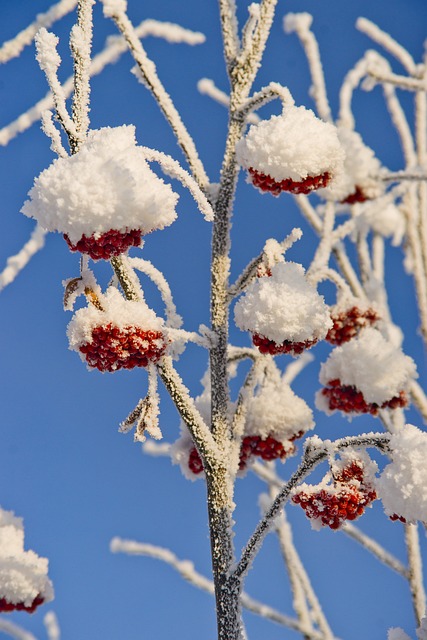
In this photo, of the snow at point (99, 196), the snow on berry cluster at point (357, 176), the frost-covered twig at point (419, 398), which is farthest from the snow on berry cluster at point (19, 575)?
the frost-covered twig at point (419, 398)

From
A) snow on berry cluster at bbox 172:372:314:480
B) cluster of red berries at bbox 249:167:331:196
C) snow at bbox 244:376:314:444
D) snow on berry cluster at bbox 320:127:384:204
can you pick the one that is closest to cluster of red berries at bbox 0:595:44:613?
snow on berry cluster at bbox 172:372:314:480

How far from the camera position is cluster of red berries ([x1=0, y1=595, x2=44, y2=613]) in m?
2.02

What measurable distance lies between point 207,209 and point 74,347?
0.47m

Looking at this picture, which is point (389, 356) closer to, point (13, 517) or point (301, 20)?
point (13, 517)

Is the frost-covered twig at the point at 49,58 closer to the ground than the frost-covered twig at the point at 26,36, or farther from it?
closer to the ground

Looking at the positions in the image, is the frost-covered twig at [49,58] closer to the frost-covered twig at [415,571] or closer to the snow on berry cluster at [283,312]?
the snow on berry cluster at [283,312]

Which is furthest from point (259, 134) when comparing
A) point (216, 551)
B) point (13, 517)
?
point (13, 517)

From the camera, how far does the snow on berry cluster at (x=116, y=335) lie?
152cm

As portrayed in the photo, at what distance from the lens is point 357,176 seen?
2.71 m

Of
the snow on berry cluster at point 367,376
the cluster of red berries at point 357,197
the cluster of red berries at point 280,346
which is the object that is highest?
the cluster of red berries at point 357,197

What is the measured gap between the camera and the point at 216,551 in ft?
5.78

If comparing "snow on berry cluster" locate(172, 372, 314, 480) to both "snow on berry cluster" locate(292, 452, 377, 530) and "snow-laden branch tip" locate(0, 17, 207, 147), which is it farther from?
"snow-laden branch tip" locate(0, 17, 207, 147)

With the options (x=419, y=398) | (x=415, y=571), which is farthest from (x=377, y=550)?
(x=419, y=398)

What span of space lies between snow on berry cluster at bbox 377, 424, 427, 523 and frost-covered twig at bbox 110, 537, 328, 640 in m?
1.61
